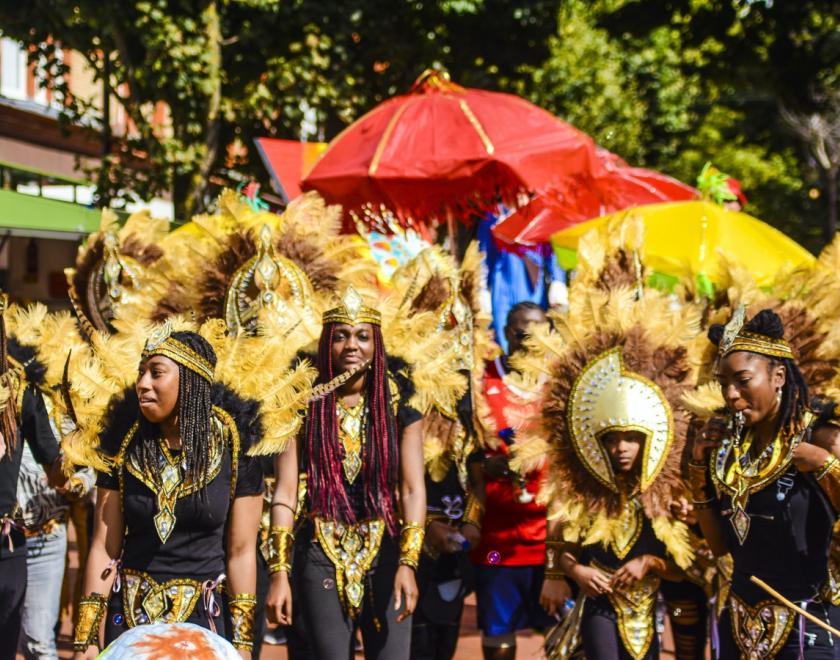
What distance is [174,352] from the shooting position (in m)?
4.03

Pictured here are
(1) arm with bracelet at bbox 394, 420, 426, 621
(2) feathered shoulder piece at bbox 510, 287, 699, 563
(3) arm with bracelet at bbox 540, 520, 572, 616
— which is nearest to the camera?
(1) arm with bracelet at bbox 394, 420, 426, 621

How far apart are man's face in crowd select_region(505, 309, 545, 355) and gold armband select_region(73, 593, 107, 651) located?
2.90m

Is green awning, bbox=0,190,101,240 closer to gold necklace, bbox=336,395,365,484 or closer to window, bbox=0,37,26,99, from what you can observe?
A: gold necklace, bbox=336,395,365,484

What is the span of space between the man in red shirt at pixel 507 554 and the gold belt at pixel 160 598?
2126mm

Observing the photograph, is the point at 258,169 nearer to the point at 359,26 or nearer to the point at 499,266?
the point at 359,26

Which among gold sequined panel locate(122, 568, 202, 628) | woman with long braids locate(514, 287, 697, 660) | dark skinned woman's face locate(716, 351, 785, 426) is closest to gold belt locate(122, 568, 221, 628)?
gold sequined panel locate(122, 568, 202, 628)

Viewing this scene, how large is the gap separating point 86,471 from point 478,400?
1899mm

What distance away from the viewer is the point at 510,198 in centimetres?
765

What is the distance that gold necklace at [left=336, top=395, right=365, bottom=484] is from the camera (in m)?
4.92

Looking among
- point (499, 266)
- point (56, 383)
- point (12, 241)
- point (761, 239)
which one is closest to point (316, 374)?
point (56, 383)

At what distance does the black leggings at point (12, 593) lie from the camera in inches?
188

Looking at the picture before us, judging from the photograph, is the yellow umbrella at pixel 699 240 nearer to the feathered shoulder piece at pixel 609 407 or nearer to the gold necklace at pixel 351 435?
the feathered shoulder piece at pixel 609 407

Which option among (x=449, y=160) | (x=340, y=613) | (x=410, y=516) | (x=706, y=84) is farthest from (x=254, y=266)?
(x=706, y=84)

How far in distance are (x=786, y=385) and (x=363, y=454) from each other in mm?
1661
